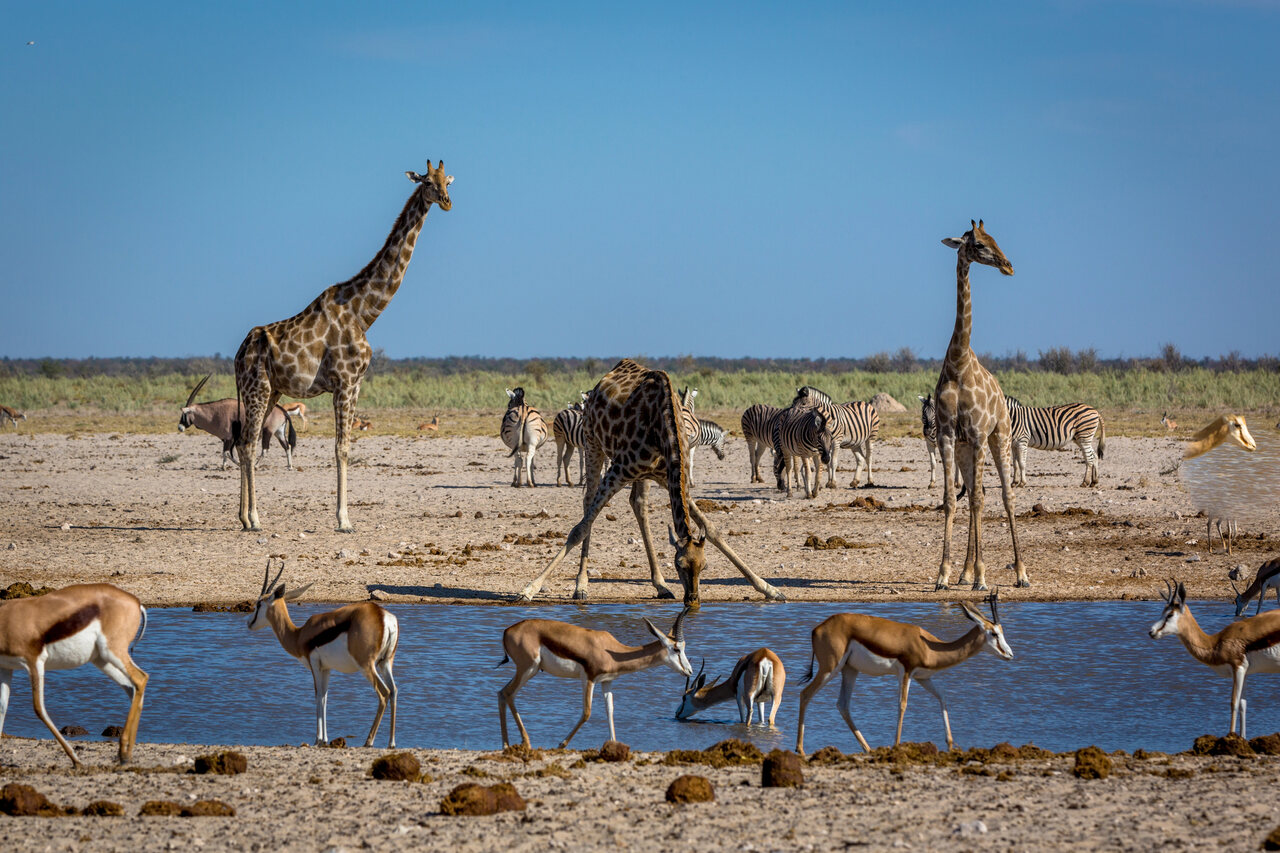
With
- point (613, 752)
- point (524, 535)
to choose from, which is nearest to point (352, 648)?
point (613, 752)

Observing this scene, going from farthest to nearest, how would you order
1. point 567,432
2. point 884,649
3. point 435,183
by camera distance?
point 567,432, point 435,183, point 884,649

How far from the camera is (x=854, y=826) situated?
576cm

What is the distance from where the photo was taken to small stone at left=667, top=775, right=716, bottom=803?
617 cm

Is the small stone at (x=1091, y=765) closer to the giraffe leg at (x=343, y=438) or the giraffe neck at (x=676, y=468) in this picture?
the giraffe neck at (x=676, y=468)

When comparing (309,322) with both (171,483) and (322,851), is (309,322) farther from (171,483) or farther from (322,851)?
(322,851)

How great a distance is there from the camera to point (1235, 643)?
7.46 m

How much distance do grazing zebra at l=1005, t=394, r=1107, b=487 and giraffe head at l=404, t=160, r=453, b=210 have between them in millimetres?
10750

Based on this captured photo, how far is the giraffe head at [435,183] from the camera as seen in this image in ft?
53.0

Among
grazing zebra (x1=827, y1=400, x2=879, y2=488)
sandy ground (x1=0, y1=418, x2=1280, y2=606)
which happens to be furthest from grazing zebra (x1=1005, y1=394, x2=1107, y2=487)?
grazing zebra (x1=827, y1=400, x2=879, y2=488)

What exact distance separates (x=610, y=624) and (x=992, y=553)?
5.52 meters

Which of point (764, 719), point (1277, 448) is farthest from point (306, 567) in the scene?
point (1277, 448)

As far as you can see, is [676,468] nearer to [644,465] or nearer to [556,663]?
[644,465]

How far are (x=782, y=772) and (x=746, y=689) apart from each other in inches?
65.9

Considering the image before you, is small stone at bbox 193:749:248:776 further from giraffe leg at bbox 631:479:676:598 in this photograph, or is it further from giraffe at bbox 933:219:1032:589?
giraffe at bbox 933:219:1032:589
